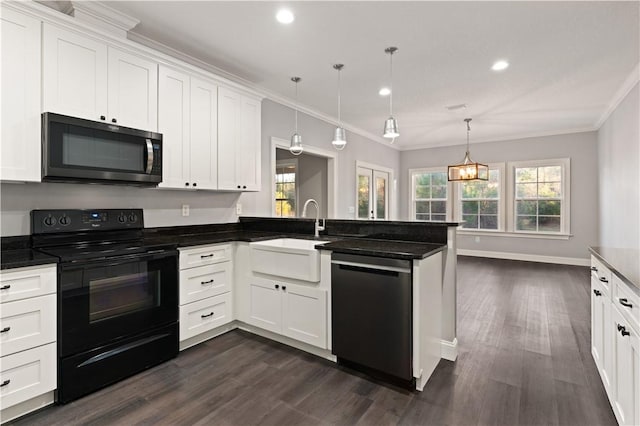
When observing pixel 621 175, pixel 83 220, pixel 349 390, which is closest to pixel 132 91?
pixel 83 220

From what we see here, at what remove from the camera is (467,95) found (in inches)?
175

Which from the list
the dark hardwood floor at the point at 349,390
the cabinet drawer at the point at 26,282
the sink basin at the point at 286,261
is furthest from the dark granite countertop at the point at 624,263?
the cabinet drawer at the point at 26,282

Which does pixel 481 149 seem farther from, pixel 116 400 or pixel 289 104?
pixel 116 400

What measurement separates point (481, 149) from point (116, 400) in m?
7.78

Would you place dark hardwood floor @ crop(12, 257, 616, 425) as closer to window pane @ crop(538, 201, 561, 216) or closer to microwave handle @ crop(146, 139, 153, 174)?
microwave handle @ crop(146, 139, 153, 174)

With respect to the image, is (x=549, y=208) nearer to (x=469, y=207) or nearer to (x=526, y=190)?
(x=526, y=190)

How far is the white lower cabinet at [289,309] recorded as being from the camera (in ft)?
8.23

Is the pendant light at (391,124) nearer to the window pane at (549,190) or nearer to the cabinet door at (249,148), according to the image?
the cabinet door at (249,148)

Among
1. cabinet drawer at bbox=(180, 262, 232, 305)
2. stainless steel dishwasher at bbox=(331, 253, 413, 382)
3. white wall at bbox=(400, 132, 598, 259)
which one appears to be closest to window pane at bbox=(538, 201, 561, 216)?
white wall at bbox=(400, 132, 598, 259)

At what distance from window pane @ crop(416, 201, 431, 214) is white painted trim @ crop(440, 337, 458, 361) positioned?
591 centimetres

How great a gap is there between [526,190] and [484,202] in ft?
2.77

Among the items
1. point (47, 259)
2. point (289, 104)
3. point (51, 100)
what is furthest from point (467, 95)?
point (47, 259)

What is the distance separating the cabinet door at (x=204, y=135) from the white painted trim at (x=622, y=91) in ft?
14.8

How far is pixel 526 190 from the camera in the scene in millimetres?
6852
